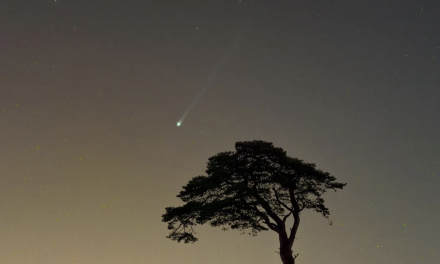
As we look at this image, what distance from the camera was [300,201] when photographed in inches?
1201

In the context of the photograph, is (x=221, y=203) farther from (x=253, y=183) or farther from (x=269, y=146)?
(x=269, y=146)

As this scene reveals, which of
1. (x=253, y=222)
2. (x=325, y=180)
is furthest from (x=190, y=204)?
(x=325, y=180)

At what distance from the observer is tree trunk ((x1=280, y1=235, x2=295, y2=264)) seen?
95.7 feet

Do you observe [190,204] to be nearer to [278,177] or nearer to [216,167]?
[216,167]

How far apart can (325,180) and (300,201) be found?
2.26m

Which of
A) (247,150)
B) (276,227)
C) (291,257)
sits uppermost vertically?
(247,150)

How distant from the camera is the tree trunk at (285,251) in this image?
29.2 metres

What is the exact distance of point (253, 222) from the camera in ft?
99.7

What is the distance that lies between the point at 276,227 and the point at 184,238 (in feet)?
21.1

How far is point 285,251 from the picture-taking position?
29453mm

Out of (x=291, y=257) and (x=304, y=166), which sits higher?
(x=304, y=166)

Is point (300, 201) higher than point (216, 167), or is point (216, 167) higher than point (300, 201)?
point (216, 167)

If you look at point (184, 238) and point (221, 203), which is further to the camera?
point (184, 238)

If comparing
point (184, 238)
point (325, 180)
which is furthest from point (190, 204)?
point (325, 180)
